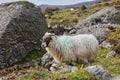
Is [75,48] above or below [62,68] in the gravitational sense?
above

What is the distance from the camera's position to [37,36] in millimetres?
24812

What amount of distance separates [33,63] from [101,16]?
1564cm

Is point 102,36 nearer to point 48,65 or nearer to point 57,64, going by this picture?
point 48,65

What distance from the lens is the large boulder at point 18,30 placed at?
22.8 m

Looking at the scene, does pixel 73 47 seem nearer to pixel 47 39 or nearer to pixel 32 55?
pixel 47 39

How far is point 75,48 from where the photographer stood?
1867cm

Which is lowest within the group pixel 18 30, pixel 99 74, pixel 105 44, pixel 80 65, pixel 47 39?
pixel 105 44

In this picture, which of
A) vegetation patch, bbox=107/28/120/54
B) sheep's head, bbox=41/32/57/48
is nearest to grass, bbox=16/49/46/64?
vegetation patch, bbox=107/28/120/54

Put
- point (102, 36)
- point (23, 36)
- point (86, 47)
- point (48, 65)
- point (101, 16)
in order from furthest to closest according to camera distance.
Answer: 1. point (101, 16)
2. point (102, 36)
3. point (23, 36)
4. point (48, 65)
5. point (86, 47)

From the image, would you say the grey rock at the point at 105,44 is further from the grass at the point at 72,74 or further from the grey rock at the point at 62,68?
the grey rock at the point at 62,68

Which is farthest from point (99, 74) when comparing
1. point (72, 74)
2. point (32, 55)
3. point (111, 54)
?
point (32, 55)

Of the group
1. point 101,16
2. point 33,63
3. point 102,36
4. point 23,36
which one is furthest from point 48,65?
point 101,16

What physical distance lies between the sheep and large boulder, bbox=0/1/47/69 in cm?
415

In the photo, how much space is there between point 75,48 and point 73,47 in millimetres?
98
